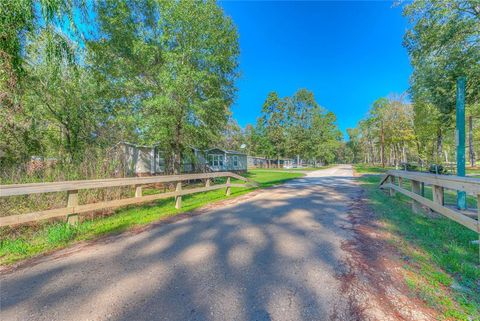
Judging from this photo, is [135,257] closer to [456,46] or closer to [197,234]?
[197,234]

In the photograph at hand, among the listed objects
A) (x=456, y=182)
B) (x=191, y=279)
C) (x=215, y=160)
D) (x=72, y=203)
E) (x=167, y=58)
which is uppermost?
(x=167, y=58)

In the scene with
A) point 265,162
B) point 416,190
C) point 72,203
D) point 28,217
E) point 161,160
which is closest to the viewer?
point 28,217

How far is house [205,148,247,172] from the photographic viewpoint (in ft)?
88.8

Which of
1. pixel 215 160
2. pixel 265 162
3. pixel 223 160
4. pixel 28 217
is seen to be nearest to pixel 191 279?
pixel 28 217

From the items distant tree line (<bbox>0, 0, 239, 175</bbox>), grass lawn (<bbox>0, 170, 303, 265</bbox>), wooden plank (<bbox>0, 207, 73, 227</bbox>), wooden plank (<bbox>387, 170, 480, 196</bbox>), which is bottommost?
grass lawn (<bbox>0, 170, 303, 265</bbox>)

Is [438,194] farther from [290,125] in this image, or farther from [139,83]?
[290,125]

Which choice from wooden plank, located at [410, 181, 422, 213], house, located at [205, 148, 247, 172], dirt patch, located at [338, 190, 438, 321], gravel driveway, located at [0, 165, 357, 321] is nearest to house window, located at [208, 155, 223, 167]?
house, located at [205, 148, 247, 172]

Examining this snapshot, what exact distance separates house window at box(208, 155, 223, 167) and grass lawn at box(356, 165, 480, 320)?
74.8ft

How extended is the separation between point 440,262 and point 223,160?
26289mm

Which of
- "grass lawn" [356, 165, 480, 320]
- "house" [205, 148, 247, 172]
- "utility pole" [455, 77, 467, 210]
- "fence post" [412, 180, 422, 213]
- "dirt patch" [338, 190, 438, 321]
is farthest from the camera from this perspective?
"house" [205, 148, 247, 172]

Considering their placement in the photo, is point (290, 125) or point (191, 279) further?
point (290, 125)

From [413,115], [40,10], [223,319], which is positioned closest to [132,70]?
[40,10]

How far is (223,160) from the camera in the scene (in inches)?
1139

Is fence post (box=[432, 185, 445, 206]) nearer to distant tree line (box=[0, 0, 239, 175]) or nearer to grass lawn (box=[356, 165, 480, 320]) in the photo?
grass lawn (box=[356, 165, 480, 320])
